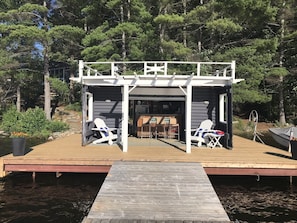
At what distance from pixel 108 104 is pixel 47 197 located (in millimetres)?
5484

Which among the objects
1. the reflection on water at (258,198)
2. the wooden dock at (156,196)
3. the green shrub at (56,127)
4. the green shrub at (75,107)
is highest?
the green shrub at (75,107)

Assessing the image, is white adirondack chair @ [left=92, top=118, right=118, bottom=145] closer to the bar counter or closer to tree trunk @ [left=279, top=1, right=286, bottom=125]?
the bar counter

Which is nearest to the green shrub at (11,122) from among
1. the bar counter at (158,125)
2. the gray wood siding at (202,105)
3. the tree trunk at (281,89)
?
the bar counter at (158,125)

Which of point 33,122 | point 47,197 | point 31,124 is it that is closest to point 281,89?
point 33,122

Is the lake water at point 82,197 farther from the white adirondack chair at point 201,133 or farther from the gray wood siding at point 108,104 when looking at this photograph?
the gray wood siding at point 108,104

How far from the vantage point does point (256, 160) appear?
7883 mm

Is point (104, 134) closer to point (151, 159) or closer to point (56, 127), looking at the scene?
point (151, 159)

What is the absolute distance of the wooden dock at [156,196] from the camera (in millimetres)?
4863

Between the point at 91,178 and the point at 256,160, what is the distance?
14.4 feet

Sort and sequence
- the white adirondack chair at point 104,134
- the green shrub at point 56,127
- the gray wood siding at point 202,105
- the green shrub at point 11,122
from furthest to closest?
the green shrub at point 56,127 → the green shrub at point 11,122 → the gray wood siding at point 202,105 → the white adirondack chair at point 104,134

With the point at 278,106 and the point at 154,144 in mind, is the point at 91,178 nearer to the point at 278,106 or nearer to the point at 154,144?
the point at 154,144

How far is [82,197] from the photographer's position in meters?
7.39

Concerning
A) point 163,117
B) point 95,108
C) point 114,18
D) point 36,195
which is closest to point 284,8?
point 114,18

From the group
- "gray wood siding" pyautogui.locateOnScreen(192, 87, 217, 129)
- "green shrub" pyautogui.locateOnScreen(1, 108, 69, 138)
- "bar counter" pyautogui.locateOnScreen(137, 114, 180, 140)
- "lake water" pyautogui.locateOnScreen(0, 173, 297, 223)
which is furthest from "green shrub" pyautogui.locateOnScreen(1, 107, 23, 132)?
"gray wood siding" pyautogui.locateOnScreen(192, 87, 217, 129)
